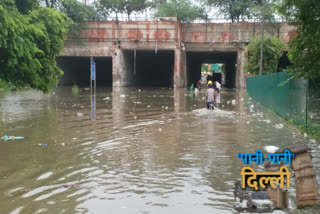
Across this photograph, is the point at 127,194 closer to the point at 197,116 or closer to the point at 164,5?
the point at 197,116

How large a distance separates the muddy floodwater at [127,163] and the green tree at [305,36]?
2.07m

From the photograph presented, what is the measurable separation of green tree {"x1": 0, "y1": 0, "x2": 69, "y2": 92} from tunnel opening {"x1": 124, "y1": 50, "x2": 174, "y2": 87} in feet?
120

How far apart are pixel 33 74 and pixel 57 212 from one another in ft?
34.9

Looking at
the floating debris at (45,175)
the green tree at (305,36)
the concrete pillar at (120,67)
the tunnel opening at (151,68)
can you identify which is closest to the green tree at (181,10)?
the tunnel opening at (151,68)

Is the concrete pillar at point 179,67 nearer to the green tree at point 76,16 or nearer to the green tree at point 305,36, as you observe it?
the green tree at point 76,16

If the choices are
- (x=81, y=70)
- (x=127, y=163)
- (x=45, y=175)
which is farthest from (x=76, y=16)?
(x=45, y=175)

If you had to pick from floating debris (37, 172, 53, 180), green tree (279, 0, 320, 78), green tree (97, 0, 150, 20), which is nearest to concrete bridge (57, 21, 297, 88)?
green tree (97, 0, 150, 20)

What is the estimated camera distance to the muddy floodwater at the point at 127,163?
5.74 m

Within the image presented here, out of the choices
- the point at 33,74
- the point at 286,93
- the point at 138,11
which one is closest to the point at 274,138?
the point at 286,93

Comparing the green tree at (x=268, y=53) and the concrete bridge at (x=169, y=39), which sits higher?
the concrete bridge at (x=169, y=39)

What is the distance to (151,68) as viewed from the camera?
65875 millimetres

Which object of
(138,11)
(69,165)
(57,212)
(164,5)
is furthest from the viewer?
(138,11)

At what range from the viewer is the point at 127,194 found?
611 centimetres

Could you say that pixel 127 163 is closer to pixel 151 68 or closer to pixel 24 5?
pixel 24 5
